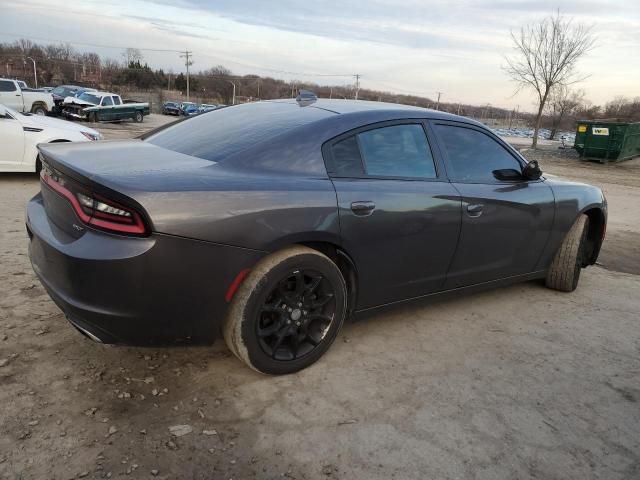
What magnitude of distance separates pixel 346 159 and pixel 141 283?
133 centimetres

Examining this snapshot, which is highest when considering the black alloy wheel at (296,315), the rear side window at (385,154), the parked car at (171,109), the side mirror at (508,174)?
the rear side window at (385,154)

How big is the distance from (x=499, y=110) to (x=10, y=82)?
120718 mm

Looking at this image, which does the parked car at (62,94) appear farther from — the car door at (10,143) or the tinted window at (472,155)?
the tinted window at (472,155)

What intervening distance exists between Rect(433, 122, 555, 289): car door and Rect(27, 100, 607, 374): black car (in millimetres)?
12

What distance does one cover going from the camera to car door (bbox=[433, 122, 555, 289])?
3350mm

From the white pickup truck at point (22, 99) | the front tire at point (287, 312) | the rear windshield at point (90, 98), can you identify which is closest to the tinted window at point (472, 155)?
the front tire at point (287, 312)

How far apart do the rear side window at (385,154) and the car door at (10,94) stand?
2206cm

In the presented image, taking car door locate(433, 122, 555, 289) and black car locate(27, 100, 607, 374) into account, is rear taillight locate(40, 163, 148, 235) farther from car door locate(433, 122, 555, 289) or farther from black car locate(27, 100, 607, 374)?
car door locate(433, 122, 555, 289)

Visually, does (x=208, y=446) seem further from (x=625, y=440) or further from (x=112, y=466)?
(x=625, y=440)

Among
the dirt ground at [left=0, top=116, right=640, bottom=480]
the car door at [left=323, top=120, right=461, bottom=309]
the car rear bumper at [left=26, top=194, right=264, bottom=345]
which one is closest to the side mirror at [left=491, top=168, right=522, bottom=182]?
the car door at [left=323, top=120, right=461, bottom=309]

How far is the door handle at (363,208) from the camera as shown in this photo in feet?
8.98

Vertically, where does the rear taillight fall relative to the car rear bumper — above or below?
above

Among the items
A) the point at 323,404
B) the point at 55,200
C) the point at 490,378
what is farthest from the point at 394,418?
the point at 55,200

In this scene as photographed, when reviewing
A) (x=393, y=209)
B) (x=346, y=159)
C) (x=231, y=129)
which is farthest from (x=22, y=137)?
(x=393, y=209)
